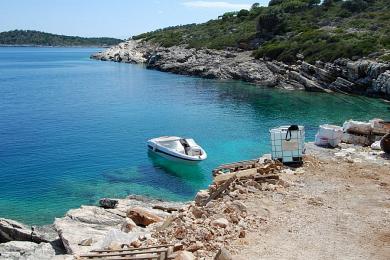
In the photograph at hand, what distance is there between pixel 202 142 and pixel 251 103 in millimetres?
22972

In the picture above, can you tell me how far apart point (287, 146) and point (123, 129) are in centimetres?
2955

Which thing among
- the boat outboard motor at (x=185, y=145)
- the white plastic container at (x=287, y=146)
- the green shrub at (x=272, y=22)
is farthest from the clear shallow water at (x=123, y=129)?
the green shrub at (x=272, y=22)

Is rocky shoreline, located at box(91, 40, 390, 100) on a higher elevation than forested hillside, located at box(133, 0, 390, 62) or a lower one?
lower

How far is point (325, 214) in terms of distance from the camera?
51.1 ft

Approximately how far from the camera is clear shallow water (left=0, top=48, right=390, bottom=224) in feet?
101

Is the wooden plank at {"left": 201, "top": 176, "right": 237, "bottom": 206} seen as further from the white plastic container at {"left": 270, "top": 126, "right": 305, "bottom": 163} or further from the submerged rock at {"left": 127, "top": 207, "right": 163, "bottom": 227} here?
the white plastic container at {"left": 270, "top": 126, "right": 305, "bottom": 163}

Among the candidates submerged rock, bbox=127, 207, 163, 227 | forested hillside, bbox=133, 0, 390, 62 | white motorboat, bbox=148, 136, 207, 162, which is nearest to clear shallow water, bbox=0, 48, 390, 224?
white motorboat, bbox=148, 136, 207, 162

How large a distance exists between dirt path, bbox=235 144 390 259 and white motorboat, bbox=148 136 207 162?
1566cm

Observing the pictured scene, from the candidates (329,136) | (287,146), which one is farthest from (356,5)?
(287,146)

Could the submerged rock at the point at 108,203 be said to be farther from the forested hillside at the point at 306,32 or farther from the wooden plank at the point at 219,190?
the forested hillside at the point at 306,32

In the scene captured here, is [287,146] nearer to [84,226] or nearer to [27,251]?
[84,226]

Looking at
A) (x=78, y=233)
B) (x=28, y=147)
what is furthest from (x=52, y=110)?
(x=78, y=233)

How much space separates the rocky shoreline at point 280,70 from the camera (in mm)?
66500

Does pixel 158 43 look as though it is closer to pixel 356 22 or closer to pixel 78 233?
pixel 356 22
